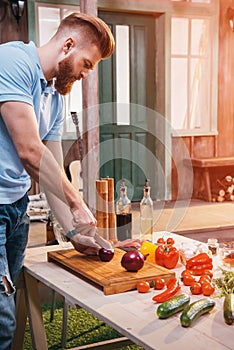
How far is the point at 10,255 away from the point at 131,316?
69 cm

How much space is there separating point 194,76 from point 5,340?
5824mm

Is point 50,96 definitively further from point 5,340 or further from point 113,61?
point 113,61

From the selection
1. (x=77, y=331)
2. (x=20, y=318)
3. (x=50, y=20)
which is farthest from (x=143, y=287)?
(x=50, y=20)

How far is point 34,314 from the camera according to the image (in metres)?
2.40

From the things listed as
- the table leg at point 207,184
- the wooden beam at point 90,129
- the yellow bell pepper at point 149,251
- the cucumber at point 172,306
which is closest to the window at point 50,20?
the wooden beam at point 90,129

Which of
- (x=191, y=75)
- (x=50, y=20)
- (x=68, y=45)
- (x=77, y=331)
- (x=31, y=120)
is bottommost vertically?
(x=77, y=331)

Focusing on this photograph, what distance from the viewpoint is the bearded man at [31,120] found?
2.00 meters

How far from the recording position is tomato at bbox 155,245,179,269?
2.35 m

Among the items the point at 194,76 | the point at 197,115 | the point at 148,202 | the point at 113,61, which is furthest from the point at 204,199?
the point at 148,202

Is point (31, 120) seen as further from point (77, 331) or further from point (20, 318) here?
point (77, 331)

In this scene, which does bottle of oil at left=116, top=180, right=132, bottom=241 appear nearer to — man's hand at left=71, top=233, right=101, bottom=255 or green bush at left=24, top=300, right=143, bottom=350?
man's hand at left=71, top=233, right=101, bottom=255

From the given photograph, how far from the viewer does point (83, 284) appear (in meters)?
2.18

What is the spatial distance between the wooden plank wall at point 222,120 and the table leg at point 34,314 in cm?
508

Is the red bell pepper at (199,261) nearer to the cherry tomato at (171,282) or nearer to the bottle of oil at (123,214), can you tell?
the cherry tomato at (171,282)
